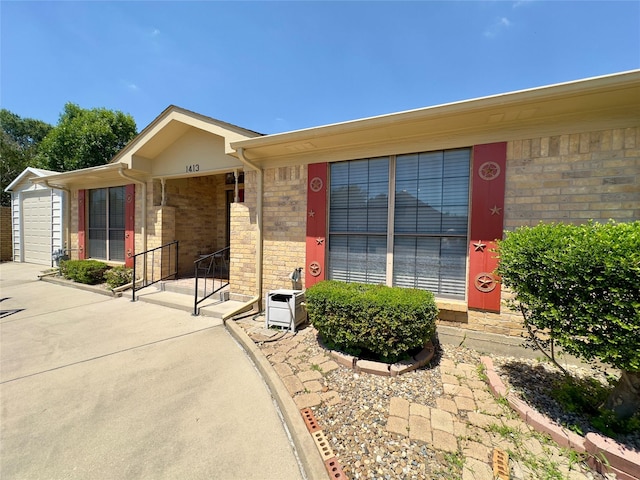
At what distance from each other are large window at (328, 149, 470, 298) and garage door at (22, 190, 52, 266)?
11277mm

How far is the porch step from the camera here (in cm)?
473

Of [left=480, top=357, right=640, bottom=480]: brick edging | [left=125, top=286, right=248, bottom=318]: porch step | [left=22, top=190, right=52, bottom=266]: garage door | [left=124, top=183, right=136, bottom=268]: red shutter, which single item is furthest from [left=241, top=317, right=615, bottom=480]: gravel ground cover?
[left=22, top=190, right=52, bottom=266]: garage door

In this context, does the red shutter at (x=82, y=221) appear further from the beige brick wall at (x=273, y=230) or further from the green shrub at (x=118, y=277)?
the beige brick wall at (x=273, y=230)

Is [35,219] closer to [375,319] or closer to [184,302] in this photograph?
[184,302]

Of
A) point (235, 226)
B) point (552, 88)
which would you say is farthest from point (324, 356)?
point (552, 88)

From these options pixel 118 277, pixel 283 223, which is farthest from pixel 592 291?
pixel 118 277

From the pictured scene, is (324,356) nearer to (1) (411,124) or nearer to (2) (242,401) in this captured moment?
(2) (242,401)

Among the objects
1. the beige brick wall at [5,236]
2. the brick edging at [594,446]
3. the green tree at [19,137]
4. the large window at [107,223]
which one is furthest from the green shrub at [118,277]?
the green tree at [19,137]

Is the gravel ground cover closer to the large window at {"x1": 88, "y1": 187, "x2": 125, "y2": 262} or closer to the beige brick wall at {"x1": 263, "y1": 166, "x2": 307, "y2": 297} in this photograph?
the beige brick wall at {"x1": 263, "y1": 166, "x2": 307, "y2": 297}

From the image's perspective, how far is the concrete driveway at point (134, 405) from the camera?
1825mm

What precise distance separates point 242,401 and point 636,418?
10.6 ft

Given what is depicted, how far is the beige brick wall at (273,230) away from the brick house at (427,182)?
22 millimetres

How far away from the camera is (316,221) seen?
4.41 m

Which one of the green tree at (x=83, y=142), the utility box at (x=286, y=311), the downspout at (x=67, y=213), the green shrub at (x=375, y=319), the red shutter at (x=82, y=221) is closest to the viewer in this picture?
the green shrub at (x=375, y=319)
